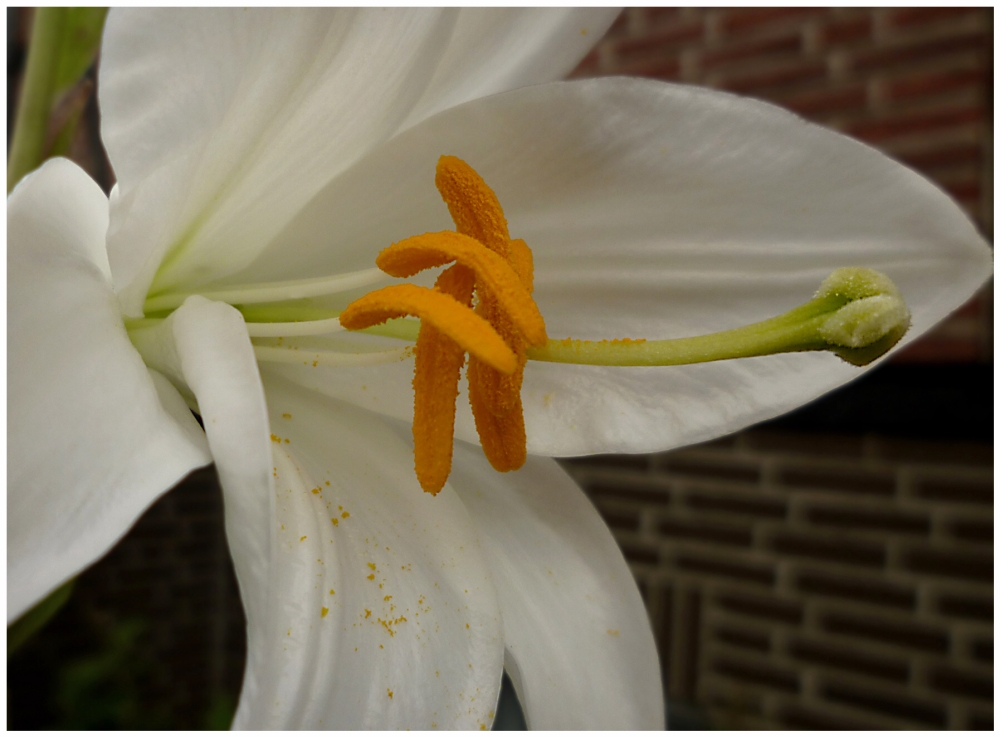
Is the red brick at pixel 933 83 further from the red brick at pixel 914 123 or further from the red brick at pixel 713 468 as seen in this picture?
the red brick at pixel 713 468

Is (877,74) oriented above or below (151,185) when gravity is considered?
above

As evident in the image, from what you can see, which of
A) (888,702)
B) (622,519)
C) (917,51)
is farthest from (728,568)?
(917,51)

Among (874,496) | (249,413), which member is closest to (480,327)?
(249,413)

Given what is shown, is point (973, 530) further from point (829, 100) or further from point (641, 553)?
point (829, 100)

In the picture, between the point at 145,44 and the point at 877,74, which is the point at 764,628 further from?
the point at 145,44

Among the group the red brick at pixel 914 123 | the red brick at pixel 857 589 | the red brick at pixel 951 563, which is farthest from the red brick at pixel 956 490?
the red brick at pixel 914 123

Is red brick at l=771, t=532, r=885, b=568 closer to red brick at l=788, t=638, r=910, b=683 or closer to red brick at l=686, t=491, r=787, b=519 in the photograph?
red brick at l=686, t=491, r=787, b=519
